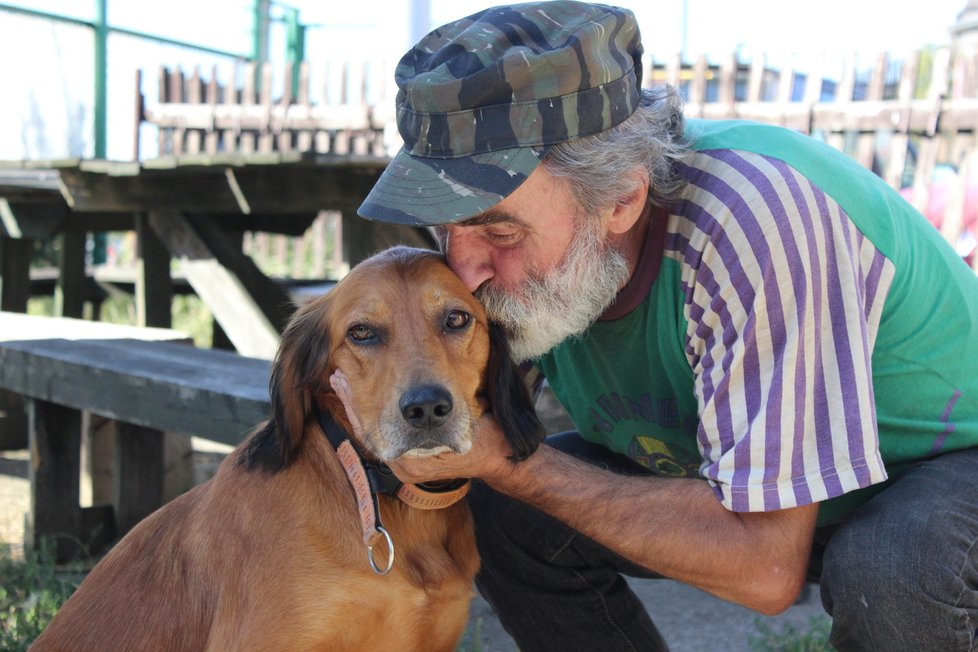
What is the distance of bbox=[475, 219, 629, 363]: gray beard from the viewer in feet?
7.99

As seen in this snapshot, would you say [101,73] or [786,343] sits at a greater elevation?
[101,73]

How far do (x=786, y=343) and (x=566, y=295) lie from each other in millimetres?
579

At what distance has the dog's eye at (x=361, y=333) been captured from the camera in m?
2.45

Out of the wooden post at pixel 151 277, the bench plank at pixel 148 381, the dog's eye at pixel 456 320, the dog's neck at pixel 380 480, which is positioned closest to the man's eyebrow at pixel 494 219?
the dog's eye at pixel 456 320

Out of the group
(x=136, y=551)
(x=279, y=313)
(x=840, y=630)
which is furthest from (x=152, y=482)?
(x=840, y=630)

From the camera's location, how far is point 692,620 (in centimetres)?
385

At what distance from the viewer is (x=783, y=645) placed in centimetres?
337

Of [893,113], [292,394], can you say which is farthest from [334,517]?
[893,113]

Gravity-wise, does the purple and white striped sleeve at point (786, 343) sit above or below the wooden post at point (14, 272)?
above

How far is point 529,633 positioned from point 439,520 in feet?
1.79

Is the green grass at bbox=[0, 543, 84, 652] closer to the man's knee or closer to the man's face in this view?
the man's face

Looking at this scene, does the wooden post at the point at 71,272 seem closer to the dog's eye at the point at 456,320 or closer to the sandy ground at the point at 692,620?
the sandy ground at the point at 692,620

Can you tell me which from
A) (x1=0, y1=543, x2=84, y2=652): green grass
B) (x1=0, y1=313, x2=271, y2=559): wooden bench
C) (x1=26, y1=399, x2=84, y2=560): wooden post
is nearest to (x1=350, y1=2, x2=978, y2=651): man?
(x1=0, y1=313, x2=271, y2=559): wooden bench

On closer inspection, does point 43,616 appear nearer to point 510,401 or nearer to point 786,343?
point 510,401
